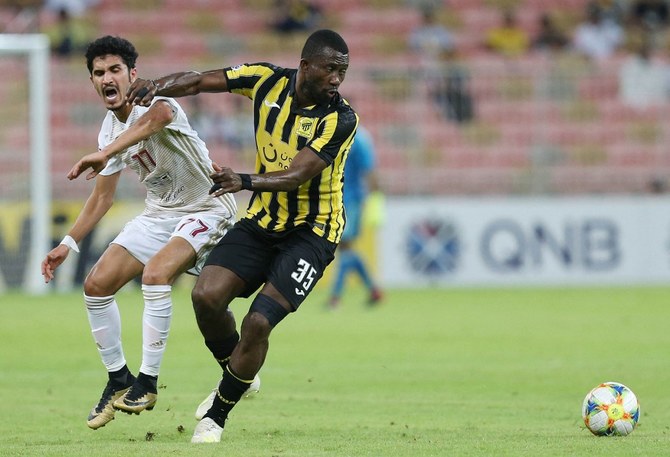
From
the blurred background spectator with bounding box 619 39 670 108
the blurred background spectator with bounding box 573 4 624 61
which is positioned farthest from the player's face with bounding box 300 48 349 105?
the blurred background spectator with bounding box 573 4 624 61

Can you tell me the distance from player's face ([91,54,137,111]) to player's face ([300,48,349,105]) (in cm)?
110

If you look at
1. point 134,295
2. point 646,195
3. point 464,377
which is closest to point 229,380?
point 464,377

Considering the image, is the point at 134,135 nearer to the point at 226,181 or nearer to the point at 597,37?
the point at 226,181

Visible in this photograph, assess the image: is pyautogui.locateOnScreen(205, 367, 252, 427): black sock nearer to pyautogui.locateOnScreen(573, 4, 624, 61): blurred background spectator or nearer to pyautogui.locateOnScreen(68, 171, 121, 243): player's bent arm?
pyautogui.locateOnScreen(68, 171, 121, 243): player's bent arm

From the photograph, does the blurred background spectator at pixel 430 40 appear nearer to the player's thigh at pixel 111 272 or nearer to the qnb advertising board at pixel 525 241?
the qnb advertising board at pixel 525 241

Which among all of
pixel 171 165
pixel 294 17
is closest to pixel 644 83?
pixel 294 17

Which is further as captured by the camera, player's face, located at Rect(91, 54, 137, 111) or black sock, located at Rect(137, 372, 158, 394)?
player's face, located at Rect(91, 54, 137, 111)

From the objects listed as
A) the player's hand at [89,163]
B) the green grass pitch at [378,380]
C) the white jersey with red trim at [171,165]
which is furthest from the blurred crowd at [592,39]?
the player's hand at [89,163]

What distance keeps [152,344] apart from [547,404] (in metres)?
2.83

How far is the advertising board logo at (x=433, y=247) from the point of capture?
2027 cm

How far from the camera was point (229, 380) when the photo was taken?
23.8 ft

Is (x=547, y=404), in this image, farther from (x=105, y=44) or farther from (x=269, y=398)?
(x=105, y=44)

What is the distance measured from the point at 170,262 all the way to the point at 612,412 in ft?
8.62

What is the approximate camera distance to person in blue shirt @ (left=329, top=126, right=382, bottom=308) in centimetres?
1571
